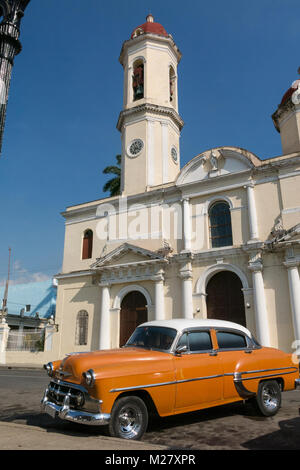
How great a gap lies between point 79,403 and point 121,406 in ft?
1.90

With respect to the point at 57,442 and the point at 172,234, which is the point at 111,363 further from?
the point at 172,234

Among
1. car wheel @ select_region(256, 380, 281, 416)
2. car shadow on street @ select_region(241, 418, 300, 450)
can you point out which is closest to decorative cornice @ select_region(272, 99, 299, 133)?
car wheel @ select_region(256, 380, 281, 416)

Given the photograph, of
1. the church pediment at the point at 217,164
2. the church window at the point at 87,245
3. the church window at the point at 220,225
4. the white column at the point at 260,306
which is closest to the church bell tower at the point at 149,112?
the church pediment at the point at 217,164

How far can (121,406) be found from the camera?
4750 mm

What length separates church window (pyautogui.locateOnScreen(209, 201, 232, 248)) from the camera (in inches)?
719

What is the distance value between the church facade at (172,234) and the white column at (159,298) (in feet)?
0.17

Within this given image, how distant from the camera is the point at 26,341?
2300 cm

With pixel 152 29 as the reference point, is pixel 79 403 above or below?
below

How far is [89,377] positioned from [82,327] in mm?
16994

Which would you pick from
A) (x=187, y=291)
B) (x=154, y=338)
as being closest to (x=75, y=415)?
(x=154, y=338)

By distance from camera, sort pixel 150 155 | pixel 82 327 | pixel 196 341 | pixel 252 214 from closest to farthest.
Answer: pixel 196 341 < pixel 252 214 < pixel 82 327 < pixel 150 155

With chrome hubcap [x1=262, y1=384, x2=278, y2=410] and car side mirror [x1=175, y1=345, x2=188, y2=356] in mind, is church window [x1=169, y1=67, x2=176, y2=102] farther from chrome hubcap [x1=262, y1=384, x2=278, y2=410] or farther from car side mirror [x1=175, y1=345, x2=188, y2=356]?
car side mirror [x1=175, y1=345, x2=188, y2=356]
